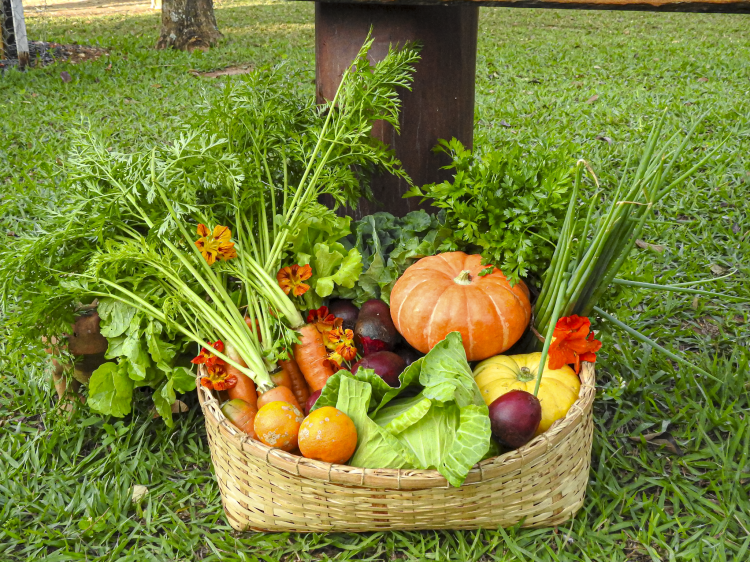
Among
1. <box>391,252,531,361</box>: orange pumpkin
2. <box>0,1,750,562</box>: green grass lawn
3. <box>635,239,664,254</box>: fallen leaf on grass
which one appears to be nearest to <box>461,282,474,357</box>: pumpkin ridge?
<box>391,252,531,361</box>: orange pumpkin

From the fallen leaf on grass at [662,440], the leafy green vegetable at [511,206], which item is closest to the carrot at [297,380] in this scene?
the leafy green vegetable at [511,206]

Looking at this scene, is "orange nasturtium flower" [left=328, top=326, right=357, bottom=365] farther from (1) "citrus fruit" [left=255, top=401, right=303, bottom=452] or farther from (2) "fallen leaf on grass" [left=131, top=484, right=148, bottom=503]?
(2) "fallen leaf on grass" [left=131, top=484, right=148, bottom=503]

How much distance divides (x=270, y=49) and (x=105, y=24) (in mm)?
4510

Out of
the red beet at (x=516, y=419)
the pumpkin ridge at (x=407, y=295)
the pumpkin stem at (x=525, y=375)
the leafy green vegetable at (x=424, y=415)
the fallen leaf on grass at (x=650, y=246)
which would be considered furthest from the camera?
the fallen leaf on grass at (x=650, y=246)

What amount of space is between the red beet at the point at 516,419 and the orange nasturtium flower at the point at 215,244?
1051 millimetres

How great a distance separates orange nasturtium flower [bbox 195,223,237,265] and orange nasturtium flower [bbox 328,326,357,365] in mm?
454

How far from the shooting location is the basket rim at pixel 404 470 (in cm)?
170

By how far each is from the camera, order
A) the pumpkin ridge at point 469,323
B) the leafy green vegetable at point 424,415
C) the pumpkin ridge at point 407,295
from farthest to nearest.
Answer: the pumpkin ridge at point 407,295 → the pumpkin ridge at point 469,323 → the leafy green vegetable at point 424,415

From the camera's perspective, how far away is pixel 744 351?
266 cm

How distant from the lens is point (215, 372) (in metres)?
2.09

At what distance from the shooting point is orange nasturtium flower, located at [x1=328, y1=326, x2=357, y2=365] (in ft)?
7.25

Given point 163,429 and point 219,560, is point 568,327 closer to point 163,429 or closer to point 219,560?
point 219,560

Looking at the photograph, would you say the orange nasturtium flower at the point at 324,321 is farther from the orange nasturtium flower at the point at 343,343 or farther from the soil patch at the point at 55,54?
the soil patch at the point at 55,54

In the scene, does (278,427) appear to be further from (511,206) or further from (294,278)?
(511,206)
